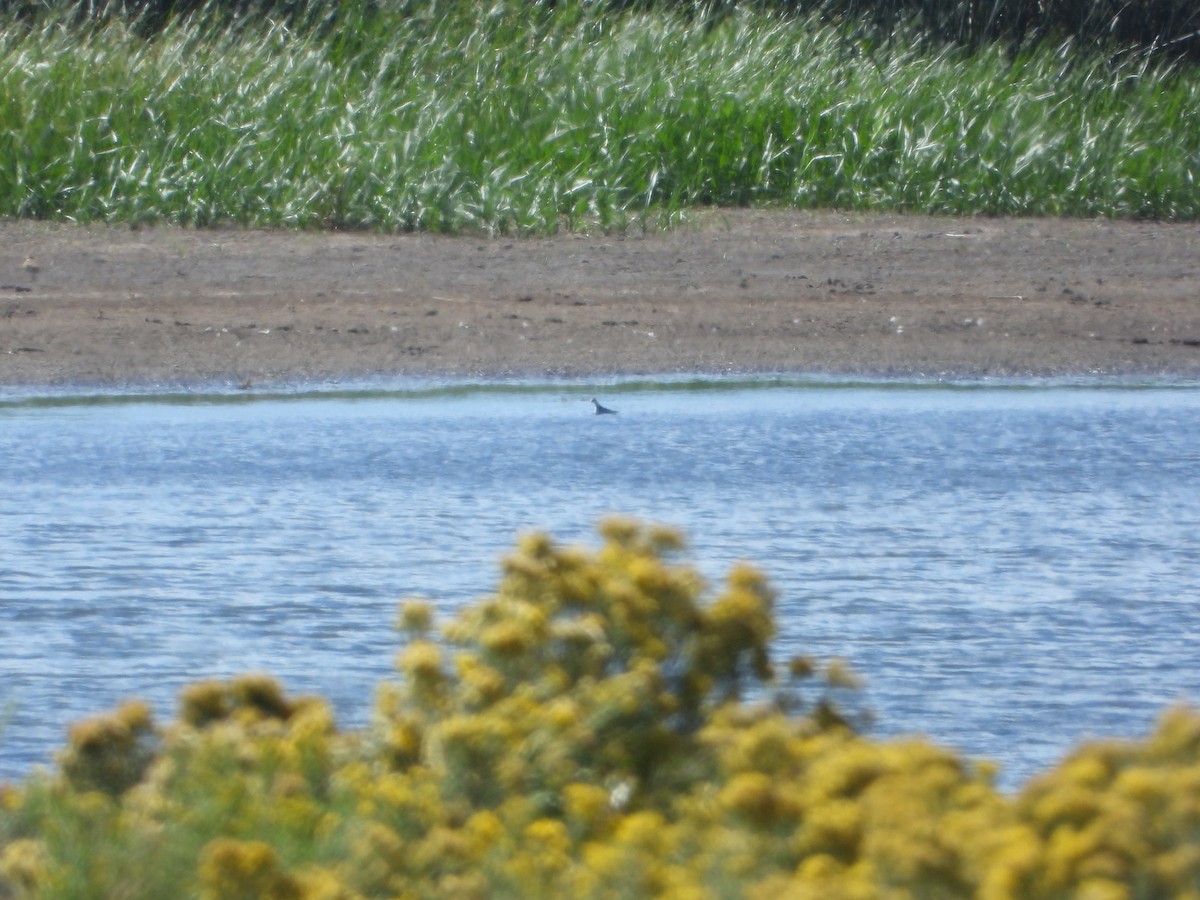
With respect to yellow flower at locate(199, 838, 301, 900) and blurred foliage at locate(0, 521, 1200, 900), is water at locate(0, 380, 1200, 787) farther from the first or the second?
yellow flower at locate(199, 838, 301, 900)

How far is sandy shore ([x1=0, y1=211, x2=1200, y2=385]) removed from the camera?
11258mm

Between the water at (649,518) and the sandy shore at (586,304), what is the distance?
498mm

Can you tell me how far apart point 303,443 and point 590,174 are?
6.02 meters

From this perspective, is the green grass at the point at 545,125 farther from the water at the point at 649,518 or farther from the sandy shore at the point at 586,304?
the water at the point at 649,518

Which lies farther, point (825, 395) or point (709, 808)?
point (825, 395)

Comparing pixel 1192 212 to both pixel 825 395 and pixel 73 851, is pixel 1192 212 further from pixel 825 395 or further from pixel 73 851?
pixel 73 851

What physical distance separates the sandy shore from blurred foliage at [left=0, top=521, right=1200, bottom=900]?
24.2ft

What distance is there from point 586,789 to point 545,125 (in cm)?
1252

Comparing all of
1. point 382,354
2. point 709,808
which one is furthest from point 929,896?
point 382,354

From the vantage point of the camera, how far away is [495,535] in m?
7.57

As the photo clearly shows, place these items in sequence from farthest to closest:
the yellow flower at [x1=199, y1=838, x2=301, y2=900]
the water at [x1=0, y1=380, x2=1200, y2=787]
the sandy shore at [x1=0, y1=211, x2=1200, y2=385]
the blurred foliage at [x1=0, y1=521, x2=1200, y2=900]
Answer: the sandy shore at [x1=0, y1=211, x2=1200, y2=385] < the water at [x1=0, y1=380, x2=1200, y2=787] < the yellow flower at [x1=199, y1=838, x2=301, y2=900] < the blurred foliage at [x1=0, y1=521, x2=1200, y2=900]

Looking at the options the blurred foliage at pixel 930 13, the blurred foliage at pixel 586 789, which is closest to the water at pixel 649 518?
the blurred foliage at pixel 586 789

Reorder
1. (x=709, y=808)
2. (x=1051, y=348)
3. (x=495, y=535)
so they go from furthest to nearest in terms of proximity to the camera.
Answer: (x=1051, y=348) < (x=495, y=535) < (x=709, y=808)

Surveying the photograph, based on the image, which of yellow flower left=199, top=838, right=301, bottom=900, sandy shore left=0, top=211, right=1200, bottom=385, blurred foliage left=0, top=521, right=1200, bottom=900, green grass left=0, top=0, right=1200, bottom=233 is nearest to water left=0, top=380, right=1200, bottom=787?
sandy shore left=0, top=211, right=1200, bottom=385
